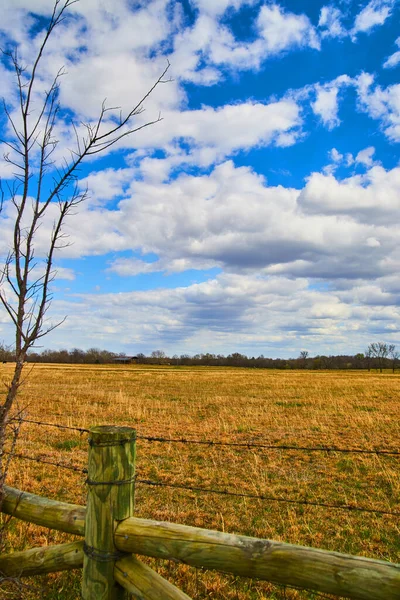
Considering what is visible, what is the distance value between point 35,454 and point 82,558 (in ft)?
22.8

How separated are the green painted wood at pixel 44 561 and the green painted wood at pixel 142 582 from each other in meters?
0.35

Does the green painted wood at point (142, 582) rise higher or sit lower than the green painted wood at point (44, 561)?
higher

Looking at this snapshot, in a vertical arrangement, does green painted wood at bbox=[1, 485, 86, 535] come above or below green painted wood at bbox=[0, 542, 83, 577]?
above

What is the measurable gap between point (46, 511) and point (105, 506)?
0.65 m

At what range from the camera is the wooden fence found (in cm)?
187

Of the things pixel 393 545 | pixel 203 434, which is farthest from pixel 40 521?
pixel 203 434

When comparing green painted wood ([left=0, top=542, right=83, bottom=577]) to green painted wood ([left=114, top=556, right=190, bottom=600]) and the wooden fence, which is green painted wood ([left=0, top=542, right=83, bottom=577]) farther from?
green painted wood ([left=114, top=556, right=190, bottom=600])

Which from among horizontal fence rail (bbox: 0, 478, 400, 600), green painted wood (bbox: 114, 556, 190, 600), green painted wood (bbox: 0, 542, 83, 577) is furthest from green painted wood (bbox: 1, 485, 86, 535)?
green painted wood (bbox: 114, 556, 190, 600)

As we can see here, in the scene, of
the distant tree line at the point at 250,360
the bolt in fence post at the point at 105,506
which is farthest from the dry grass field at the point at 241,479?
the distant tree line at the point at 250,360

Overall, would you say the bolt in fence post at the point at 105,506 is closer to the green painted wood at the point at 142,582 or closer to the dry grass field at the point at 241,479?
the green painted wood at the point at 142,582

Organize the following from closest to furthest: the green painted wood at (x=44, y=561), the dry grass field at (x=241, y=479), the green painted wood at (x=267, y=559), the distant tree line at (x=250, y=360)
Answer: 1. the green painted wood at (x=267, y=559)
2. the green painted wood at (x=44, y=561)
3. the dry grass field at (x=241, y=479)
4. the distant tree line at (x=250, y=360)

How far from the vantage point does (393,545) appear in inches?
200

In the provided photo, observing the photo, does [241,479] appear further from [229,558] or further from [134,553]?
[229,558]

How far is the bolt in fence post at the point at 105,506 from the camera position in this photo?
2.39 metres
